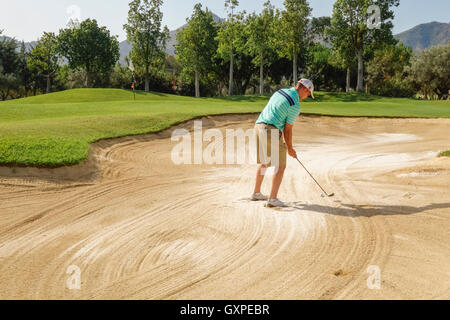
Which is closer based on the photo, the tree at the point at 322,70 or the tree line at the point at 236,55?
the tree line at the point at 236,55

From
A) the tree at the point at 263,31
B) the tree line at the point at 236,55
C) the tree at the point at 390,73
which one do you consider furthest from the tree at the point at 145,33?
the tree at the point at 390,73

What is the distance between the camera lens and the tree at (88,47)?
64.5 metres

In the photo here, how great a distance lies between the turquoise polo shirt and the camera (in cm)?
696

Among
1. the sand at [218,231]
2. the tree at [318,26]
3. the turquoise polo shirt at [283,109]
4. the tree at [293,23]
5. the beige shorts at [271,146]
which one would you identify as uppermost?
the tree at [318,26]

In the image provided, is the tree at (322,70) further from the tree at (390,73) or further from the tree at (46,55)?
the tree at (46,55)

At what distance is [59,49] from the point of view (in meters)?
65.5

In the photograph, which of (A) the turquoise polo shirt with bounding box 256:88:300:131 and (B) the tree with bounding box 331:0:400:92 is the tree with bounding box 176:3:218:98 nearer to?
(B) the tree with bounding box 331:0:400:92

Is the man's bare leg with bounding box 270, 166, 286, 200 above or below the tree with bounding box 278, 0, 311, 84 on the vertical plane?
below

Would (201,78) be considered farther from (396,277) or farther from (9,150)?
(396,277)

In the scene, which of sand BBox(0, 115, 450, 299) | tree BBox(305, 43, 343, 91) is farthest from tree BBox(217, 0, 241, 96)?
sand BBox(0, 115, 450, 299)

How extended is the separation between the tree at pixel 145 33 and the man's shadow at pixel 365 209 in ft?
176

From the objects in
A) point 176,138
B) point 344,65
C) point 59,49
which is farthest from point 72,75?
point 176,138

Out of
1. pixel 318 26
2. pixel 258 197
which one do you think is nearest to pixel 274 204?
pixel 258 197

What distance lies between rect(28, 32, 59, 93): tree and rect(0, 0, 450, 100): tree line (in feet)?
0.59
